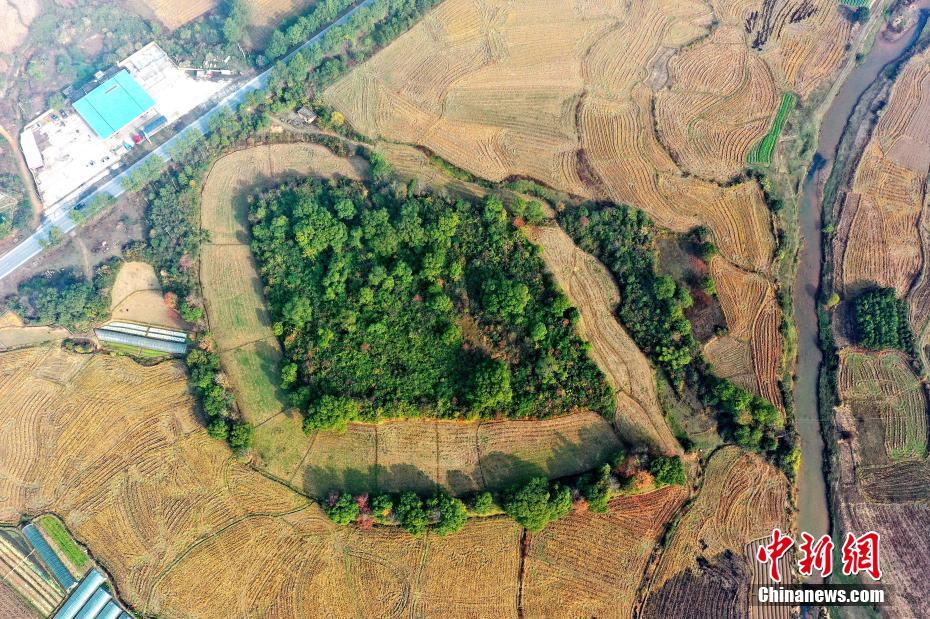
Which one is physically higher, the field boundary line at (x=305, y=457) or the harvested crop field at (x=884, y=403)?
the field boundary line at (x=305, y=457)

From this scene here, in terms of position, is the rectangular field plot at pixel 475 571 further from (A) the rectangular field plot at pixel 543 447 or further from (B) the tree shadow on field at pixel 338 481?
(B) the tree shadow on field at pixel 338 481

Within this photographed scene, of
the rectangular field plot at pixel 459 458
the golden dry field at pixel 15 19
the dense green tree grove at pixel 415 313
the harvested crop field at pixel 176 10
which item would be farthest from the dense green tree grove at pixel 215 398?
the golden dry field at pixel 15 19

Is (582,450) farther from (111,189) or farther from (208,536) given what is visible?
(111,189)

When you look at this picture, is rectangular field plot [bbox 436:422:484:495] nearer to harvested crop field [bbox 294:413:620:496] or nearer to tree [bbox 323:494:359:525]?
harvested crop field [bbox 294:413:620:496]

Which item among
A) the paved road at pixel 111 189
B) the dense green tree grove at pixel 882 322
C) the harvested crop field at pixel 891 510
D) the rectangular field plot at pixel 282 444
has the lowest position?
the harvested crop field at pixel 891 510

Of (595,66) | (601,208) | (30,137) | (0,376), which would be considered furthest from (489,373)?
(30,137)

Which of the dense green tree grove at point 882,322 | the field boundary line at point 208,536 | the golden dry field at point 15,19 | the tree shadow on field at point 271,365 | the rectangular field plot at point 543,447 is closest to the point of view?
the field boundary line at point 208,536

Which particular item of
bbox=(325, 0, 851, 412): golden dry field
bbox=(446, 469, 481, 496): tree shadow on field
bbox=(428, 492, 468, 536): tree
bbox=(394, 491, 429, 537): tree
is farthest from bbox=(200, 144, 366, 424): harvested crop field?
bbox=(428, 492, 468, 536): tree
